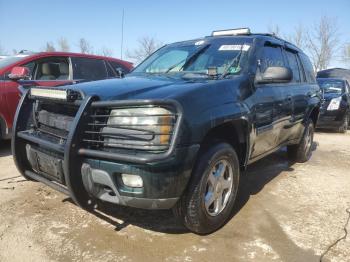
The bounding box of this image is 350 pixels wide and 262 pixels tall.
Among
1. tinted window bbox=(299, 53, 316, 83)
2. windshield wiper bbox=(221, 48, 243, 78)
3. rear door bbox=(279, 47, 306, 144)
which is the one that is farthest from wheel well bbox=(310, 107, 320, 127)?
windshield wiper bbox=(221, 48, 243, 78)

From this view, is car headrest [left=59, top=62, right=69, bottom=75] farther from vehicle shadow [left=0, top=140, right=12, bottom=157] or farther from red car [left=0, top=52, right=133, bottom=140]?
vehicle shadow [left=0, top=140, right=12, bottom=157]

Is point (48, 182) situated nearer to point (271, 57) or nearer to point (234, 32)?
point (234, 32)

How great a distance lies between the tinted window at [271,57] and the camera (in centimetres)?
398

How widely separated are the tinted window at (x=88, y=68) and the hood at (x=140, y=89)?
11.8ft

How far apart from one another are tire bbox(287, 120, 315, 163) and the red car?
3126mm

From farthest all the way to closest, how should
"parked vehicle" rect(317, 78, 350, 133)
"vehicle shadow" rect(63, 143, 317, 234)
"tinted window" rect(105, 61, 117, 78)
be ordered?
"parked vehicle" rect(317, 78, 350, 133) → "tinted window" rect(105, 61, 117, 78) → "vehicle shadow" rect(63, 143, 317, 234)

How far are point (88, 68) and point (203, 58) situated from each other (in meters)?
3.58

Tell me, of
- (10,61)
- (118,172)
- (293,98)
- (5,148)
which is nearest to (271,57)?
(293,98)

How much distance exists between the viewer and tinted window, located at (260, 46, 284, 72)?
3983mm

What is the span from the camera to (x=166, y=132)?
2.51 m

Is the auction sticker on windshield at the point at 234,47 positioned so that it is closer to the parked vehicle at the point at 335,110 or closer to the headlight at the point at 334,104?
the parked vehicle at the point at 335,110

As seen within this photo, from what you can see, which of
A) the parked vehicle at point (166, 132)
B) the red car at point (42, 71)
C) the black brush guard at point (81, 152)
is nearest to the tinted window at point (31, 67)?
the red car at point (42, 71)

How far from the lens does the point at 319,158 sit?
21.2ft

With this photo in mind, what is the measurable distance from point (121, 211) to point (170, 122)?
1462mm
